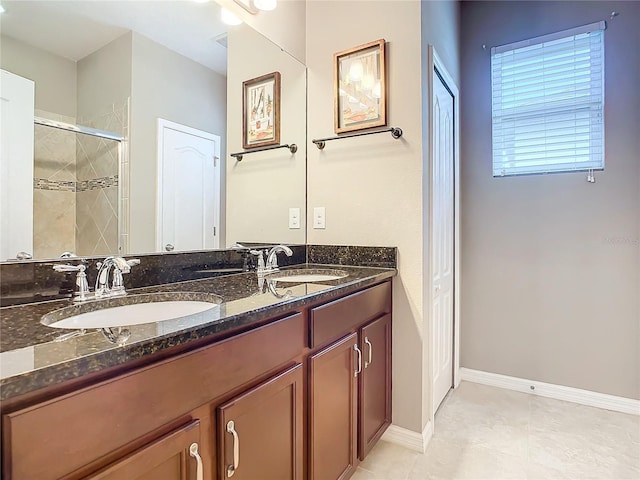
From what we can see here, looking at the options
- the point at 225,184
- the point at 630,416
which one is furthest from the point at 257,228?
the point at 630,416

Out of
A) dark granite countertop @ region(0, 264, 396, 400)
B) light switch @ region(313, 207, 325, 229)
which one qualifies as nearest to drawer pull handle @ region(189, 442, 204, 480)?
dark granite countertop @ region(0, 264, 396, 400)

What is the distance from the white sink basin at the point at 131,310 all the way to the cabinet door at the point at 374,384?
2.36 feet

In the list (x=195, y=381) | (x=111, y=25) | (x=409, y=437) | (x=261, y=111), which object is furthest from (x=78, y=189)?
(x=409, y=437)

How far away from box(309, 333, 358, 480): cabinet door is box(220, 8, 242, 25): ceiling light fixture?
59.5 inches

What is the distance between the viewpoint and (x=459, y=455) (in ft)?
5.73

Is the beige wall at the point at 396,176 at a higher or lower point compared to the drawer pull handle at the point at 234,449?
higher

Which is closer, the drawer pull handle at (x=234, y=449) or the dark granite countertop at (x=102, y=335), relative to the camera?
the dark granite countertop at (x=102, y=335)

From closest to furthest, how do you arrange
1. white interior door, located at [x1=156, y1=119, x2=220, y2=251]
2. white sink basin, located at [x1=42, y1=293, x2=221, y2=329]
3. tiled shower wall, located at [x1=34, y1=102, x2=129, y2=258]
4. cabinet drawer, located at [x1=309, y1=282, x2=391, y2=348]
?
1. white sink basin, located at [x1=42, y1=293, x2=221, y2=329]
2. tiled shower wall, located at [x1=34, y1=102, x2=129, y2=258]
3. cabinet drawer, located at [x1=309, y1=282, x2=391, y2=348]
4. white interior door, located at [x1=156, y1=119, x2=220, y2=251]

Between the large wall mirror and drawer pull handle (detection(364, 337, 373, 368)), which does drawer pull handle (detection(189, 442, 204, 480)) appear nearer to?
the large wall mirror

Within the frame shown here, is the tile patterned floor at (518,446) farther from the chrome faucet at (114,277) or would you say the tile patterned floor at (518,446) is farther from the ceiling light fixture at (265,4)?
the ceiling light fixture at (265,4)

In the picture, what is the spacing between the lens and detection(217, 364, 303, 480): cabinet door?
Result: 0.88 metres

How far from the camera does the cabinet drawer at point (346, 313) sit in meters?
1.23

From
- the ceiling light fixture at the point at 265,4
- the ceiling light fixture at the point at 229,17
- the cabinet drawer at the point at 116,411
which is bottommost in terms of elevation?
the cabinet drawer at the point at 116,411

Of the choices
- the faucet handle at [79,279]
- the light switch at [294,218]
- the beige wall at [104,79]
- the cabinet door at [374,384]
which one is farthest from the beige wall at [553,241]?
the faucet handle at [79,279]
